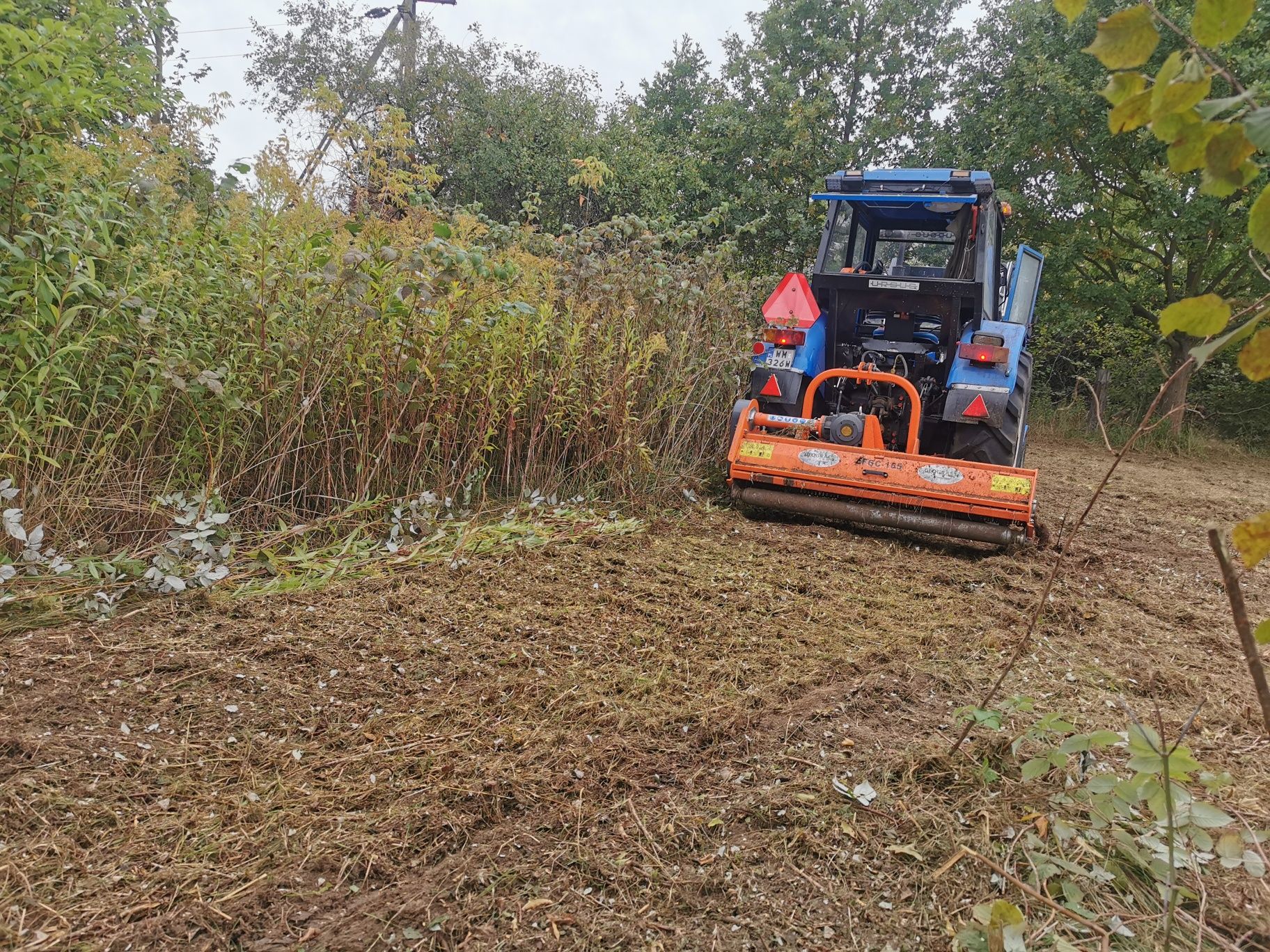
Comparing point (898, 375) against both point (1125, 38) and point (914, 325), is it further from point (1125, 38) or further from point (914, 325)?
point (1125, 38)

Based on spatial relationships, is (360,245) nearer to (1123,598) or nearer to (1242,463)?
(1123,598)

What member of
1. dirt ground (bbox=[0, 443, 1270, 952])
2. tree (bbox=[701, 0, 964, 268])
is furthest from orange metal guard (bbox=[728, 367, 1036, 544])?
tree (bbox=[701, 0, 964, 268])

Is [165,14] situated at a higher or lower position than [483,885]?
higher

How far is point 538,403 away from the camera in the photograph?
3.96 meters

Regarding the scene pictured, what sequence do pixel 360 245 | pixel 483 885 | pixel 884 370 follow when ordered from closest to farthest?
1. pixel 483 885
2. pixel 360 245
3. pixel 884 370

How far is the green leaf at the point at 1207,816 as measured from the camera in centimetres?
128

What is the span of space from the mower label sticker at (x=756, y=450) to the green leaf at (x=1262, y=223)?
11.9 ft

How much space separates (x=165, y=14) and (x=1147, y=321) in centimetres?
1015

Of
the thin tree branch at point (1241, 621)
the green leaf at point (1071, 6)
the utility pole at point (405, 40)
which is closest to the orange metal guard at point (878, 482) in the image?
the thin tree branch at point (1241, 621)

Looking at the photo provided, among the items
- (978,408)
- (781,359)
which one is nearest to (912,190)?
(781,359)

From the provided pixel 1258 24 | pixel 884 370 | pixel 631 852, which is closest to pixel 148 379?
pixel 631 852

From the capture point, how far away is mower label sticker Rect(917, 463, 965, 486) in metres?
4.01

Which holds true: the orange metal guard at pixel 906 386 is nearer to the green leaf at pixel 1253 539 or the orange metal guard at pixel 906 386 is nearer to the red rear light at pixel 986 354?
the red rear light at pixel 986 354

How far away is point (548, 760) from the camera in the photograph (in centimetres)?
194
